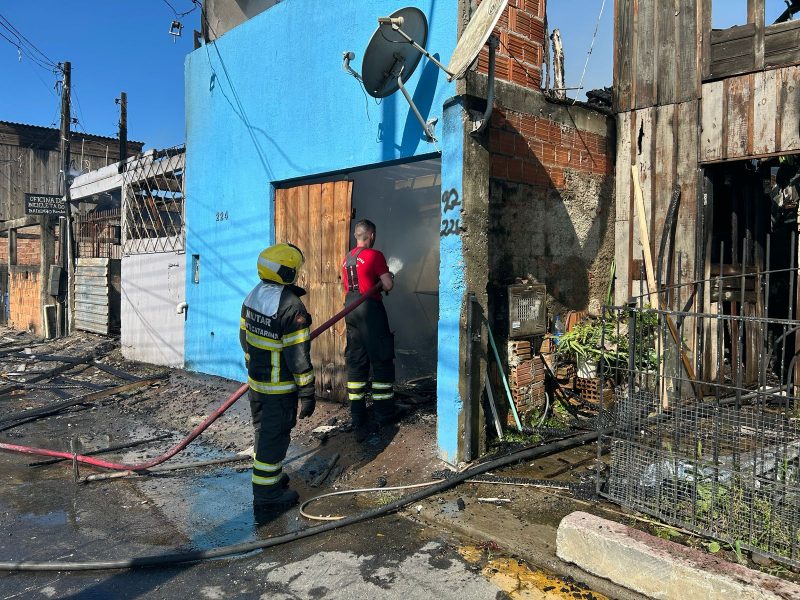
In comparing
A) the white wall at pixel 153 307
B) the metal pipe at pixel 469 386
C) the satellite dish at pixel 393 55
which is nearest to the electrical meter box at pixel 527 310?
the metal pipe at pixel 469 386

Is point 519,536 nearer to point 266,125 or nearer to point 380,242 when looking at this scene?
point 380,242

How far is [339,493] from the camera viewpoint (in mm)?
4500

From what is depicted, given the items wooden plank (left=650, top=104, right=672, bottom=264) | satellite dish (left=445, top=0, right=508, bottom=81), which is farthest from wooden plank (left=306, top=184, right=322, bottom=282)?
wooden plank (left=650, top=104, right=672, bottom=264)

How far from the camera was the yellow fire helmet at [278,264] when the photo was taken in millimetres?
4492

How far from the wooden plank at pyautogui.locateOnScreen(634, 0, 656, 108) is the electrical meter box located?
2630 millimetres

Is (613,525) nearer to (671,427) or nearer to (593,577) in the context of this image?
(593,577)

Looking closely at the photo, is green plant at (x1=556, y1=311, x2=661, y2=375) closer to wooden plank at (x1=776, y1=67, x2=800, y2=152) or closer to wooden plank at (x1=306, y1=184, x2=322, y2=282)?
wooden plank at (x1=776, y1=67, x2=800, y2=152)

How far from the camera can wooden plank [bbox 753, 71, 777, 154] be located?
5488 millimetres

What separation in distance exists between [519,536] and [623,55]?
550cm

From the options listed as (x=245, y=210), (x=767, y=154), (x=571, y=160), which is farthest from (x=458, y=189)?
(x=245, y=210)

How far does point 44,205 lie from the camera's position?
47.5 ft

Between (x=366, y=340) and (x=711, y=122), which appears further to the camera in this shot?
Answer: (x=711, y=122)

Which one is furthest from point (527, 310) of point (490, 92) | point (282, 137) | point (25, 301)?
point (25, 301)

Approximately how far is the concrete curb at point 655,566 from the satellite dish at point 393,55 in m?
3.97
